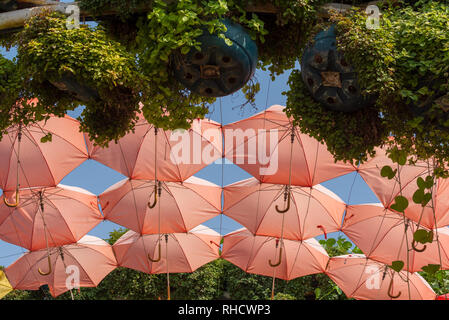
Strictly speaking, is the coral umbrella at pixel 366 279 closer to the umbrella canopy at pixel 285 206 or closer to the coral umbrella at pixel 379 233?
the coral umbrella at pixel 379 233

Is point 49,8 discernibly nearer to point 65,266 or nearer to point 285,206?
point 285,206

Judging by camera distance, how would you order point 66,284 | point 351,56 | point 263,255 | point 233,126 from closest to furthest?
point 351,56 < point 233,126 < point 263,255 < point 66,284

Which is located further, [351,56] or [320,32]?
[320,32]

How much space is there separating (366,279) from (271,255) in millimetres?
3025

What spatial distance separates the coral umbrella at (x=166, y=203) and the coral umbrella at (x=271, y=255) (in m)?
2.37

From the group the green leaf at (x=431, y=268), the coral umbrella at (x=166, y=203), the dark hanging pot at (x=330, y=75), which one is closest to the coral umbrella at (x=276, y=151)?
the coral umbrella at (x=166, y=203)

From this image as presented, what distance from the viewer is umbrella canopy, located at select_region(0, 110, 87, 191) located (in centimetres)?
905

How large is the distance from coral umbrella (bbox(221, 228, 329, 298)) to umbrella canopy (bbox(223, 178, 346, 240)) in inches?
66.0

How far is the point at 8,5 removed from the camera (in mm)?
3660

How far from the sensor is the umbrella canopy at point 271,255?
43.5 ft

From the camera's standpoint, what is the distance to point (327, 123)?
3168mm
